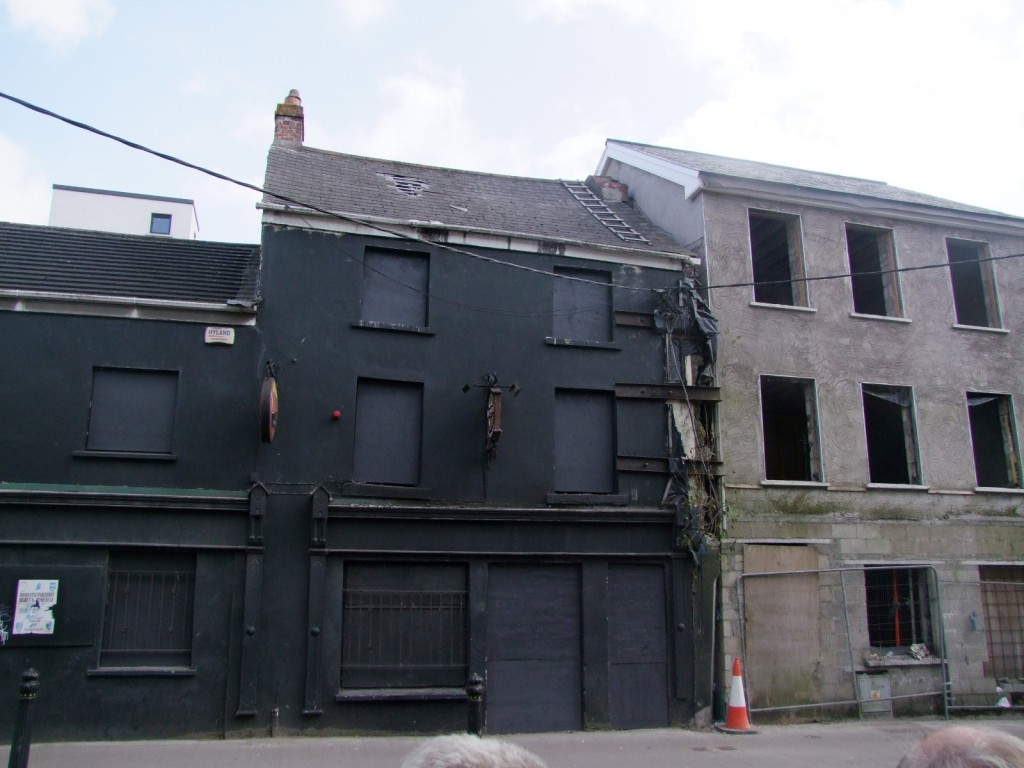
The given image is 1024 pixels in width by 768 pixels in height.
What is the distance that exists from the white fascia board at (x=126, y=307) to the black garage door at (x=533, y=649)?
551cm

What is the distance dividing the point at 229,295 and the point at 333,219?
2.04 metres

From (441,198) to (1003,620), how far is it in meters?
12.6

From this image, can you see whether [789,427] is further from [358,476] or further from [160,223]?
[160,223]

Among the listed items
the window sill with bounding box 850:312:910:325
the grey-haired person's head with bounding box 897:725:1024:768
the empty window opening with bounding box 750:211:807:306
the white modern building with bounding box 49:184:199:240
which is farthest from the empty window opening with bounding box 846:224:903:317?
the white modern building with bounding box 49:184:199:240

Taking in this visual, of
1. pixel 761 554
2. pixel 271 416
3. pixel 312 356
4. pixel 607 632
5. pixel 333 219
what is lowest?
pixel 607 632

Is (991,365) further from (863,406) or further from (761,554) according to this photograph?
(761,554)

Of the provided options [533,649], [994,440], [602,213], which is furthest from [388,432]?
[994,440]

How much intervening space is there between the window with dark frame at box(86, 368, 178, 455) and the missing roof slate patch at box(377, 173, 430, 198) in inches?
223

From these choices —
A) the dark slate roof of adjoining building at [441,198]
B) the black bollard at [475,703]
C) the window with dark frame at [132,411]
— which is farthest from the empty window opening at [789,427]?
the window with dark frame at [132,411]

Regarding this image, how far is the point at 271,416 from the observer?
38.4 feet

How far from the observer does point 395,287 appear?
1361 centimetres

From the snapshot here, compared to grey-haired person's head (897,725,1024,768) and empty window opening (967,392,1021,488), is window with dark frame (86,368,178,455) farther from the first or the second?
empty window opening (967,392,1021,488)

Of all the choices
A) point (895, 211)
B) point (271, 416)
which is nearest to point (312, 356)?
point (271, 416)

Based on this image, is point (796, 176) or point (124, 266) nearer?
point (124, 266)
